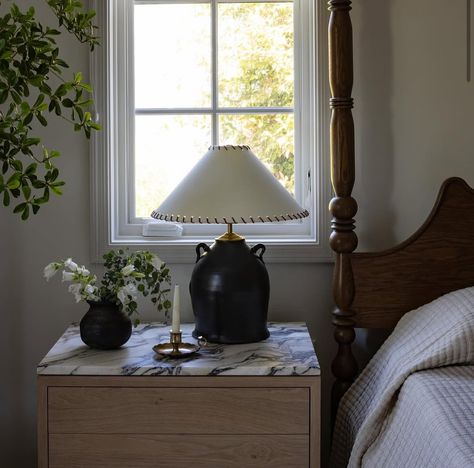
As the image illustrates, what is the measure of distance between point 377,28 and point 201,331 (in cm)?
108

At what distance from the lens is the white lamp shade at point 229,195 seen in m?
2.11

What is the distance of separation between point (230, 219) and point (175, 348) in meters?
0.36

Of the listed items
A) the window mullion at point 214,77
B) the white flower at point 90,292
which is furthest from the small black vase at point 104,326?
the window mullion at point 214,77

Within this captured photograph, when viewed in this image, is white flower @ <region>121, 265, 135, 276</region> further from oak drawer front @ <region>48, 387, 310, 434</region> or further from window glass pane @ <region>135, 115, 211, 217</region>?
window glass pane @ <region>135, 115, 211, 217</region>

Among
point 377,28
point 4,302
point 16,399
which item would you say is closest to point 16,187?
point 4,302

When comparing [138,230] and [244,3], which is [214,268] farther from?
[244,3]

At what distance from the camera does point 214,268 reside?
2195 millimetres

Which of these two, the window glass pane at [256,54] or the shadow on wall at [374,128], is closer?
the shadow on wall at [374,128]

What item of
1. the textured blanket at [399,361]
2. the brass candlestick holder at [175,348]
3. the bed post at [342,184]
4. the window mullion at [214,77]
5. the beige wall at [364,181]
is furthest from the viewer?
the window mullion at [214,77]

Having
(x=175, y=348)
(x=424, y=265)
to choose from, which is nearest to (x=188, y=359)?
(x=175, y=348)

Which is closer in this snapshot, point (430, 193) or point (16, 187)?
point (16, 187)

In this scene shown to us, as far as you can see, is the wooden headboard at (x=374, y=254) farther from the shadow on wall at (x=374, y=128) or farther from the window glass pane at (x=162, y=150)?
the window glass pane at (x=162, y=150)

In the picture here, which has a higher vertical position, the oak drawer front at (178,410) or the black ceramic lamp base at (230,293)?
the black ceramic lamp base at (230,293)

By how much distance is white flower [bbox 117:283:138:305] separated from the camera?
211cm
